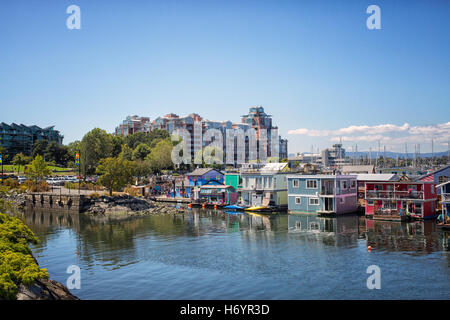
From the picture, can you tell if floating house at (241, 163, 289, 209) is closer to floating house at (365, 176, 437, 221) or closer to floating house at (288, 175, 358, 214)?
floating house at (288, 175, 358, 214)

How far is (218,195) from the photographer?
65812mm

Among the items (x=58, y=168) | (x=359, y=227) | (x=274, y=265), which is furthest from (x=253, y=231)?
(x=58, y=168)

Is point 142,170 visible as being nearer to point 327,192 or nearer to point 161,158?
point 161,158

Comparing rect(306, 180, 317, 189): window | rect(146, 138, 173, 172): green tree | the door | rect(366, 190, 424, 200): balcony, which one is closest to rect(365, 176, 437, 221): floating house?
rect(366, 190, 424, 200): balcony

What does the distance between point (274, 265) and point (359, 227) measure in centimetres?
1804

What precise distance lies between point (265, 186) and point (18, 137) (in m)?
104

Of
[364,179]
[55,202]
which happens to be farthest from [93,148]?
[364,179]

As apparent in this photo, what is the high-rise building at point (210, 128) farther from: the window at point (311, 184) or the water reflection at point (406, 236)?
the water reflection at point (406, 236)

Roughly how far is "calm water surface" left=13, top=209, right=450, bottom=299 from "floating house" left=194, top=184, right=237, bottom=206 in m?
17.3

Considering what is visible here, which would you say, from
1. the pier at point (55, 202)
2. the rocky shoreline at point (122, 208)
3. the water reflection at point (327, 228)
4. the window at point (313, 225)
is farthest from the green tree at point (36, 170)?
the window at point (313, 225)

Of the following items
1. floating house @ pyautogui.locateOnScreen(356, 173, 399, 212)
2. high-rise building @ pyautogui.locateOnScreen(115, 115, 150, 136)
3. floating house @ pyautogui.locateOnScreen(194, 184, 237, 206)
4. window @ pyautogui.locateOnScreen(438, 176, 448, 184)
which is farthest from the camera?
high-rise building @ pyautogui.locateOnScreen(115, 115, 150, 136)

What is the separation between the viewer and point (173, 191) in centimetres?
7606

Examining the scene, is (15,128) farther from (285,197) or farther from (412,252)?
(412,252)

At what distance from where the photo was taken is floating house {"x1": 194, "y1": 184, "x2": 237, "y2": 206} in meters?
65.3
